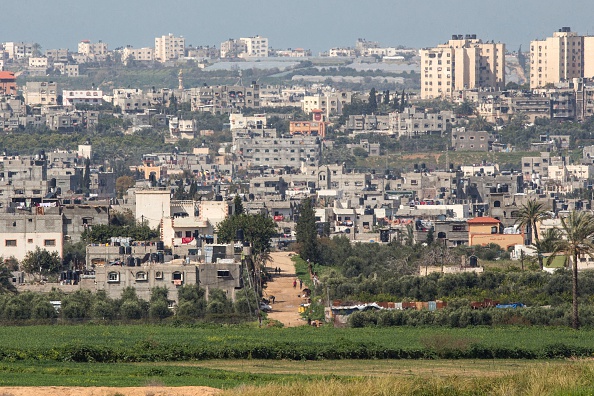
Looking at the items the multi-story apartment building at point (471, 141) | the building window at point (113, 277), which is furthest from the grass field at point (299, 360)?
the multi-story apartment building at point (471, 141)

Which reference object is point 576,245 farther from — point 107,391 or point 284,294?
point 107,391

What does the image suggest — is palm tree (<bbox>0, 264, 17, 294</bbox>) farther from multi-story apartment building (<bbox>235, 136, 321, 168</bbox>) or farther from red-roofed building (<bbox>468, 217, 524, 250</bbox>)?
multi-story apartment building (<bbox>235, 136, 321, 168</bbox>)

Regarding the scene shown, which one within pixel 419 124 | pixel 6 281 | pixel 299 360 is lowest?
pixel 299 360

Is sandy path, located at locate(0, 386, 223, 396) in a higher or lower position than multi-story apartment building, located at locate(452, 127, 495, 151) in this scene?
lower

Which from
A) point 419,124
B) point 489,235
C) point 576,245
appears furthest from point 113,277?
point 419,124

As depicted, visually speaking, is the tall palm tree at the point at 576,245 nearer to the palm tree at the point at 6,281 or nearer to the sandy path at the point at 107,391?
the palm tree at the point at 6,281

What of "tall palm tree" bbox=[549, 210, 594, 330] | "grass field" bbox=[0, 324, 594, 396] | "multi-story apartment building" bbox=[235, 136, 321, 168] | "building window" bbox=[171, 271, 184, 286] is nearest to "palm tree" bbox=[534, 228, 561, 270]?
"tall palm tree" bbox=[549, 210, 594, 330]
